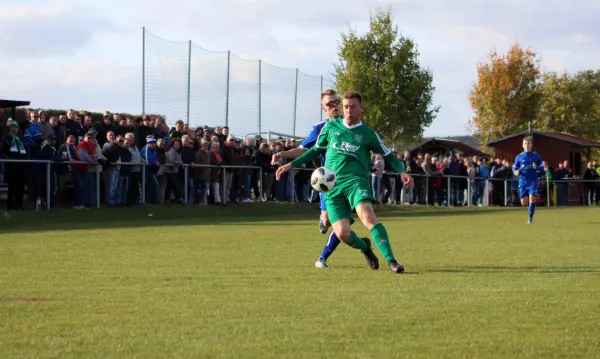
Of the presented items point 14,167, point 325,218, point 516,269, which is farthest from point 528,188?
point 516,269

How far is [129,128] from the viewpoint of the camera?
1070 inches

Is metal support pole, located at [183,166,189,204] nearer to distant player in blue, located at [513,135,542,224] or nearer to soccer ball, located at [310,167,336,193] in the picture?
distant player in blue, located at [513,135,542,224]

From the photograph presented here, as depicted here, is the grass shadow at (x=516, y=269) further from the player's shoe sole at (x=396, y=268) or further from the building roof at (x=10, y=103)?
the building roof at (x=10, y=103)

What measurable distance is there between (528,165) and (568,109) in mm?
67027

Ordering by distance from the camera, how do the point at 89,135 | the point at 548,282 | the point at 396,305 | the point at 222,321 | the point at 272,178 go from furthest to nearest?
1. the point at 272,178
2. the point at 89,135
3. the point at 548,282
4. the point at 396,305
5. the point at 222,321

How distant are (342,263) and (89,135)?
1336cm

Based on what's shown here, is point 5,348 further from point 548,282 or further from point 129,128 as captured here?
point 129,128

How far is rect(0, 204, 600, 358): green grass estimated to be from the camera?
6.27 metres

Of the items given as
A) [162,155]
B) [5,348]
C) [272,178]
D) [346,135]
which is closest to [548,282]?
[346,135]

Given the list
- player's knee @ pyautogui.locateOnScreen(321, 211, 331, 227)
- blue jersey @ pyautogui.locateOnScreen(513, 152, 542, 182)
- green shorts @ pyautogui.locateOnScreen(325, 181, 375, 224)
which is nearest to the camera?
green shorts @ pyautogui.locateOnScreen(325, 181, 375, 224)

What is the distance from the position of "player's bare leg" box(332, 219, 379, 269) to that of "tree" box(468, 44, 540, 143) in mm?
66740

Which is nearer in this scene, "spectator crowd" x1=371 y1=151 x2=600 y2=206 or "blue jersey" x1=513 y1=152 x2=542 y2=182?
"blue jersey" x1=513 y1=152 x2=542 y2=182

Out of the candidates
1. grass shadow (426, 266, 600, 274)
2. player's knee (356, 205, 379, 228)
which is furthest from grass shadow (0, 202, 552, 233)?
grass shadow (426, 266, 600, 274)

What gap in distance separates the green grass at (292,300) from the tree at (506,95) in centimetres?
6122
